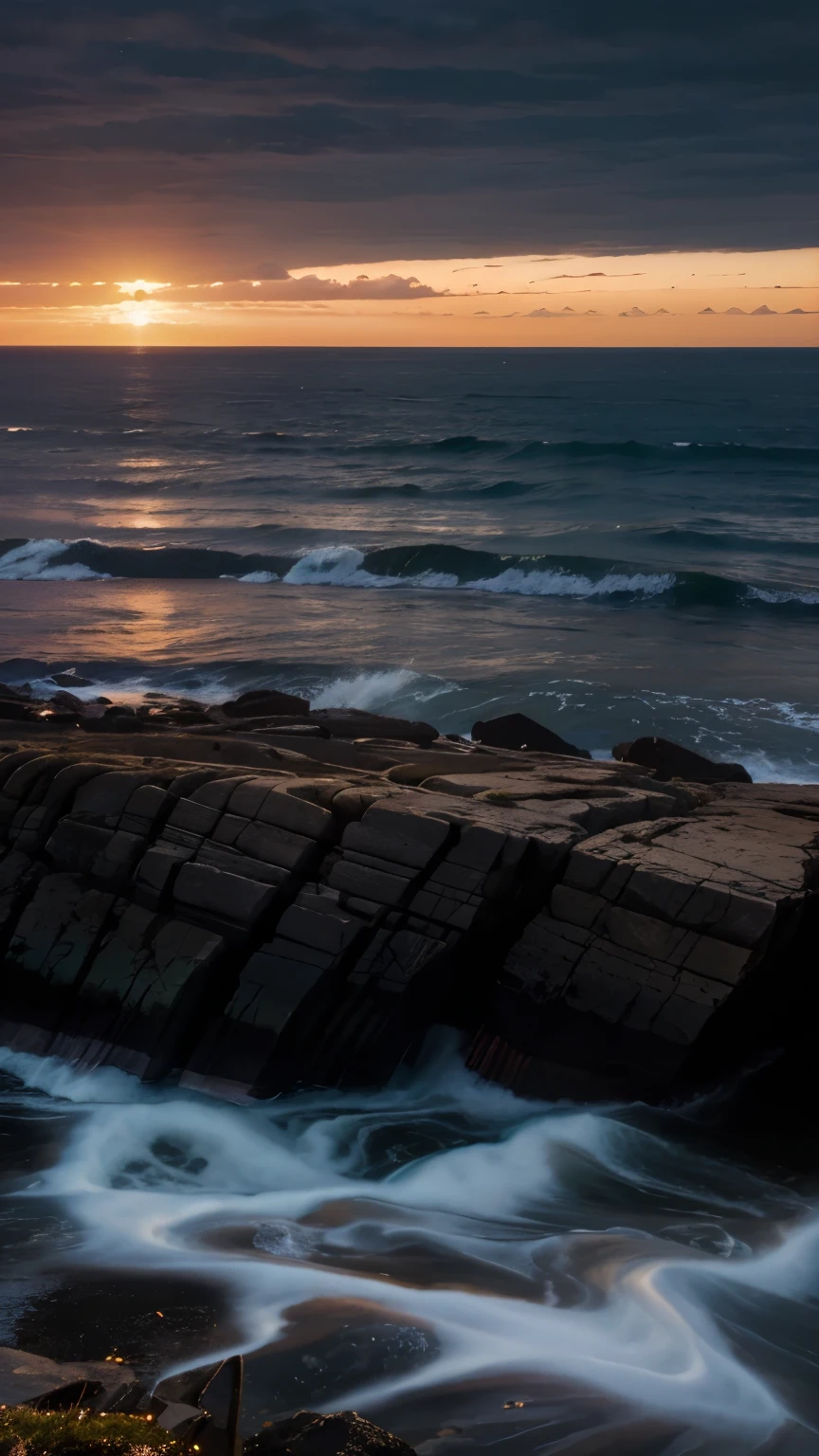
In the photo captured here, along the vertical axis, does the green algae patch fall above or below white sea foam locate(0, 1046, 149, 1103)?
above

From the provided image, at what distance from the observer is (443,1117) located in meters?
10.7

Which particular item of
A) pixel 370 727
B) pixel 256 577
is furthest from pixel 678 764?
pixel 256 577

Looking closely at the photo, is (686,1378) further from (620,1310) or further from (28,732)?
(28,732)

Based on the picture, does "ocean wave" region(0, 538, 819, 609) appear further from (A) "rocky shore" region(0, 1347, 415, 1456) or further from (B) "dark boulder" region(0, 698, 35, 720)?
(A) "rocky shore" region(0, 1347, 415, 1456)

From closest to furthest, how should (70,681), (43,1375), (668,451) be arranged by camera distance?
(43,1375), (70,681), (668,451)

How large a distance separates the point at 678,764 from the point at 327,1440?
13927 millimetres

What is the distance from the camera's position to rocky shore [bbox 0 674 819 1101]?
10.8m

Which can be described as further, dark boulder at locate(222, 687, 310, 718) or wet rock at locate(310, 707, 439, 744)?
dark boulder at locate(222, 687, 310, 718)

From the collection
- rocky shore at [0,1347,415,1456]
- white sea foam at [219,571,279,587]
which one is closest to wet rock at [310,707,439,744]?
rocky shore at [0,1347,415,1456]

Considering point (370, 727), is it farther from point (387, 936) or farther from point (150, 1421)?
point (150, 1421)

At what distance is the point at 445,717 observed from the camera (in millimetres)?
25297

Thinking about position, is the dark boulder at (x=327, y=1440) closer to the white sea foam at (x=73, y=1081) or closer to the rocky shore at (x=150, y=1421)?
the rocky shore at (x=150, y=1421)

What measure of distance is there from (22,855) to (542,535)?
36886 millimetres

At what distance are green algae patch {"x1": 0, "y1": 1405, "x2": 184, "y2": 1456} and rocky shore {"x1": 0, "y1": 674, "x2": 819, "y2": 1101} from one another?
5.00 meters
